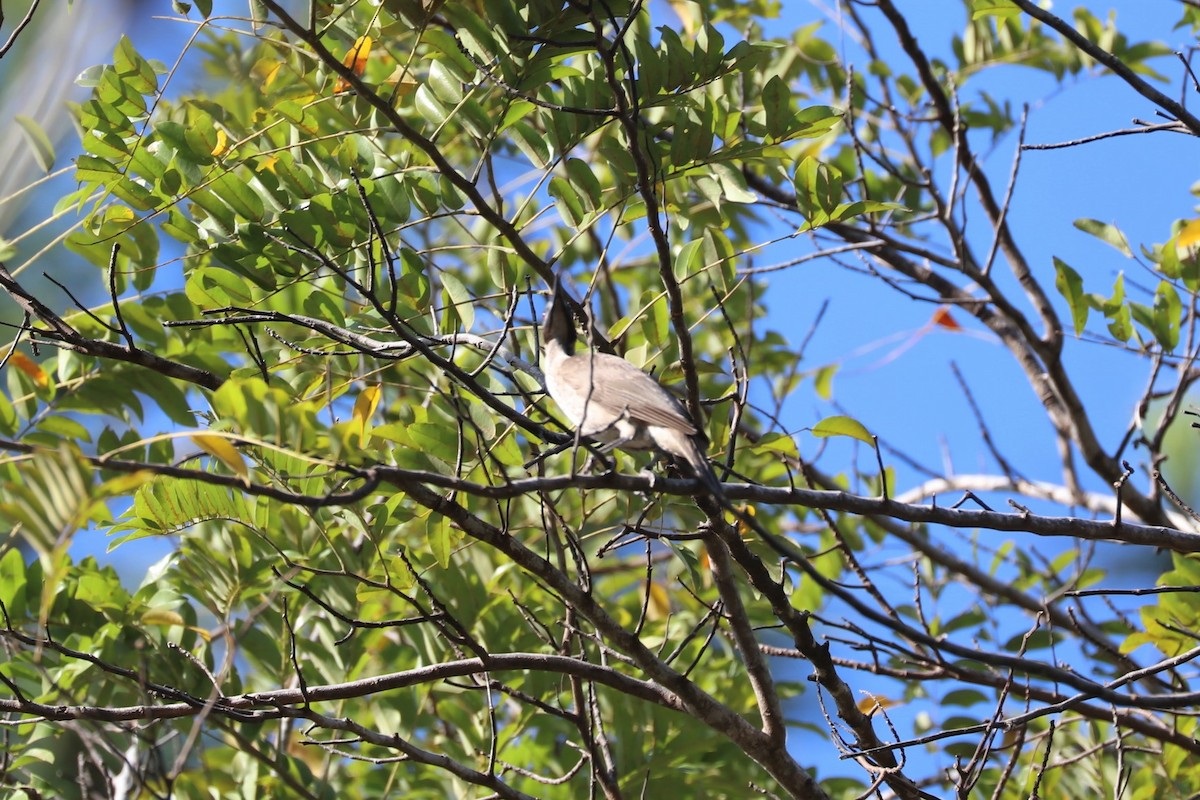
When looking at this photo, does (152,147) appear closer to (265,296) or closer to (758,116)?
(265,296)

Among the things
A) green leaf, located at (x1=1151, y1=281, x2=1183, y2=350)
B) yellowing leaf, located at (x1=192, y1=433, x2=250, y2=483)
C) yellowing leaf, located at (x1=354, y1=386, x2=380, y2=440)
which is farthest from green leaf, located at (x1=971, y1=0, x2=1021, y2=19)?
yellowing leaf, located at (x1=192, y1=433, x2=250, y2=483)

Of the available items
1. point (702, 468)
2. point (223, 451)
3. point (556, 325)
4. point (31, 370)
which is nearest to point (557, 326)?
point (556, 325)

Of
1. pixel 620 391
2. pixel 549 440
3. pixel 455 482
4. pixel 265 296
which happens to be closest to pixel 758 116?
pixel 620 391

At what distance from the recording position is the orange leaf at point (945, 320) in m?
7.21

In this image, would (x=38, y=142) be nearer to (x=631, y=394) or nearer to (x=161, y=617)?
(x=161, y=617)

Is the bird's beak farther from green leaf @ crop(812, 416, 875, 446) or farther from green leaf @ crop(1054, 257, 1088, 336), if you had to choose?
green leaf @ crop(1054, 257, 1088, 336)

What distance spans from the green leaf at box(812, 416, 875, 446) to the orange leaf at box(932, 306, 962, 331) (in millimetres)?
3529

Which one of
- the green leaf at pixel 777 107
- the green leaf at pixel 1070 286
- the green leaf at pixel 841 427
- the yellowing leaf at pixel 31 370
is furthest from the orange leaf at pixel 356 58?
the green leaf at pixel 1070 286

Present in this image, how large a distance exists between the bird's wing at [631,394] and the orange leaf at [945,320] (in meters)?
3.34

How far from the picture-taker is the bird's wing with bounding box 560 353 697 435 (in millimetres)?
4039

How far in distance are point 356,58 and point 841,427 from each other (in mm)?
Result: 2096

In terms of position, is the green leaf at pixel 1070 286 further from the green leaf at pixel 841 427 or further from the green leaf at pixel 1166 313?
the green leaf at pixel 841 427

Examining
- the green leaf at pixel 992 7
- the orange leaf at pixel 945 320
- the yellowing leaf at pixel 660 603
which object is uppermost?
the orange leaf at pixel 945 320

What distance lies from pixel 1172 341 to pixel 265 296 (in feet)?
12.4
